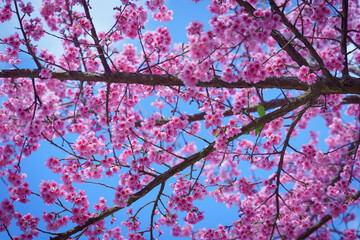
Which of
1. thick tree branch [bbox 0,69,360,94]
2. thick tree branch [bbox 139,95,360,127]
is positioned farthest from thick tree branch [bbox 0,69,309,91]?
thick tree branch [bbox 139,95,360,127]

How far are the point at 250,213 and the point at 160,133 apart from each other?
7.57 feet

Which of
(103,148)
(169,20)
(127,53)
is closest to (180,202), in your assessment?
(103,148)

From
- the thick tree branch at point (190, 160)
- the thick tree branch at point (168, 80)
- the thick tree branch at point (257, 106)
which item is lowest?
the thick tree branch at point (190, 160)

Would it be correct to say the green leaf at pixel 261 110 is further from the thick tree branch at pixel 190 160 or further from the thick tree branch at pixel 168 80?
the thick tree branch at pixel 168 80

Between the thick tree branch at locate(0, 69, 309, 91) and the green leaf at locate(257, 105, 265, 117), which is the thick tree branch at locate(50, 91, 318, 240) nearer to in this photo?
the green leaf at locate(257, 105, 265, 117)

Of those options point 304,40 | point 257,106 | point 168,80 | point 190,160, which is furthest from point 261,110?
point 257,106

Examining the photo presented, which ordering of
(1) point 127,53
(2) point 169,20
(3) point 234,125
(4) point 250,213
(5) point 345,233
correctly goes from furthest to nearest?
(1) point 127,53 < (5) point 345,233 < (2) point 169,20 < (4) point 250,213 < (3) point 234,125

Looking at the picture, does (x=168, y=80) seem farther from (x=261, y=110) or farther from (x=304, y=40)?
(x=304, y=40)

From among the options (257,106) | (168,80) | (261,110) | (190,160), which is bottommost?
(190,160)

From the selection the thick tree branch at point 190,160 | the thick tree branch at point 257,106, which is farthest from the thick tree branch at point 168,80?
the thick tree branch at point 257,106

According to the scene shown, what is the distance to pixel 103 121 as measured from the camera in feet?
17.6

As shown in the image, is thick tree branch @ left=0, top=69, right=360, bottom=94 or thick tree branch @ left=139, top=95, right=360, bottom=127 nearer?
thick tree branch @ left=0, top=69, right=360, bottom=94

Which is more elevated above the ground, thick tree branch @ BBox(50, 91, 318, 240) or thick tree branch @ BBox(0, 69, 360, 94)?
thick tree branch @ BBox(0, 69, 360, 94)

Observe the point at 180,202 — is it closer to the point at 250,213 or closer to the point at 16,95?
the point at 250,213
